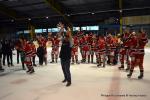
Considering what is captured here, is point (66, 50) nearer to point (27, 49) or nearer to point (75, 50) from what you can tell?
point (27, 49)

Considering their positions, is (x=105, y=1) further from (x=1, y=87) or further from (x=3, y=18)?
(x=1, y=87)

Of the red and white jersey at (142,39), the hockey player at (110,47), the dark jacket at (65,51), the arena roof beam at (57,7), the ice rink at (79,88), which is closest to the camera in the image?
the ice rink at (79,88)

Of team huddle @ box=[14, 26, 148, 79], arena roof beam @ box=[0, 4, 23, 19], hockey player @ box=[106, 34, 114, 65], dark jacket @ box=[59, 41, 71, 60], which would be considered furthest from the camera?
arena roof beam @ box=[0, 4, 23, 19]

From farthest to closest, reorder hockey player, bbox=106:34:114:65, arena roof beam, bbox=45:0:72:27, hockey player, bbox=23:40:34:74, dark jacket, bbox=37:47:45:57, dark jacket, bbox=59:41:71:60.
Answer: arena roof beam, bbox=45:0:72:27, dark jacket, bbox=37:47:45:57, hockey player, bbox=106:34:114:65, hockey player, bbox=23:40:34:74, dark jacket, bbox=59:41:71:60

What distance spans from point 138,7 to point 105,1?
305 centimetres

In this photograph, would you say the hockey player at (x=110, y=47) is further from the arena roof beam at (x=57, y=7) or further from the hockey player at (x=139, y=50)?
the arena roof beam at (x=57, y=7)

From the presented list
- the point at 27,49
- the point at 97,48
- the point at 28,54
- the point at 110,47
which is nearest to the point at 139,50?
the point at 97,48

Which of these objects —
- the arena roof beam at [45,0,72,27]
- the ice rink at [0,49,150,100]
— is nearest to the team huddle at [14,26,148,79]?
the ice rink at [0,49,150,100]

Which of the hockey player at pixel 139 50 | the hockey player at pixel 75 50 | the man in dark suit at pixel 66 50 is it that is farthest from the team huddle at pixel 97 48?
the man in dark suit at pixel 66 50

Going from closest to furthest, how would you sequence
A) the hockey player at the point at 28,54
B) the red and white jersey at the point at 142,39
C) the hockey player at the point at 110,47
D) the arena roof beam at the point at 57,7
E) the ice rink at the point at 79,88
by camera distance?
the ice rink at the point at 79,88, the red and white jersey at the point at 142,39, the hockey player at the point at 28,54, the hockey player at the point at 110,47, the arena roof beam at the point at 57,7

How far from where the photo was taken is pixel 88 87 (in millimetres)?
5949

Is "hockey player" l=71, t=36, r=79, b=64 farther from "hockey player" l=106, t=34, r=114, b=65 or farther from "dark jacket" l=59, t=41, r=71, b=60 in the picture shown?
"dark jacket" l=59, t=41, r=71, b=60

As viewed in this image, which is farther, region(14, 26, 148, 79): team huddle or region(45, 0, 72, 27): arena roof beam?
region(45, 0, 72, 27): arena roof beam

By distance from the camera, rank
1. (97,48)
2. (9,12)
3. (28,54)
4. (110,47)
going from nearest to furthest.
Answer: (28,54) < (97,48) < (110,47) < (9,12)
